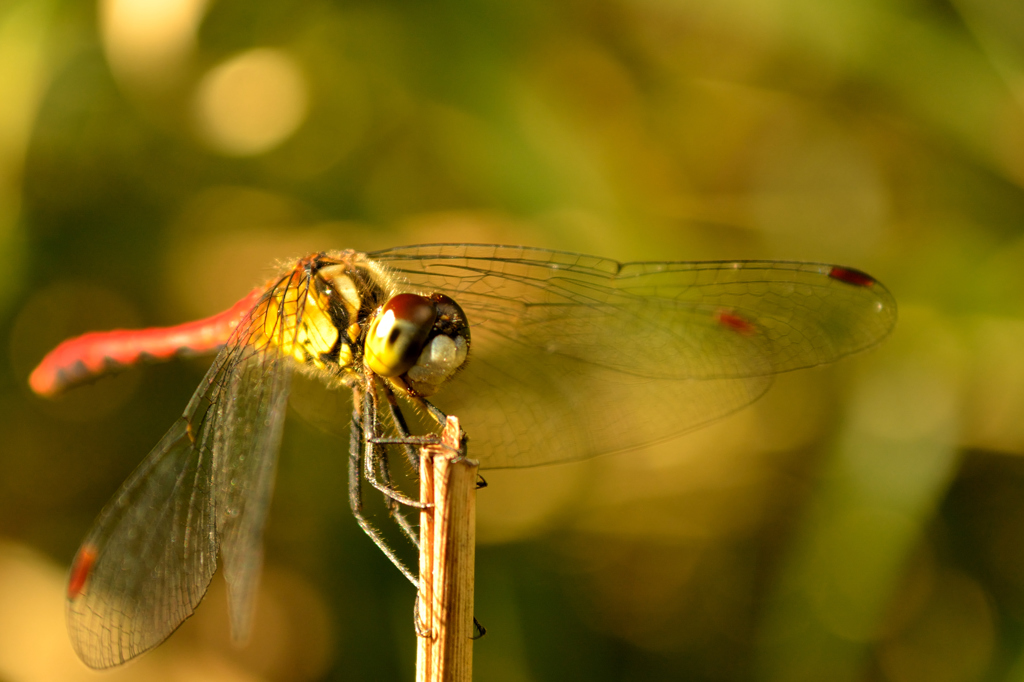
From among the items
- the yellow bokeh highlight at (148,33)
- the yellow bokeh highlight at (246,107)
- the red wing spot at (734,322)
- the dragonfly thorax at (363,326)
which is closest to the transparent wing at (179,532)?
the dragonfly thorax at (363,326)

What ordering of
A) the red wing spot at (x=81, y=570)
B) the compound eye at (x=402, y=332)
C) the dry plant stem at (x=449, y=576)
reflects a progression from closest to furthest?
the dry plant stem at (x=449, y=576) → the red wing spot at (x=81, y=570) → the compound eye at (x=402, y=332)

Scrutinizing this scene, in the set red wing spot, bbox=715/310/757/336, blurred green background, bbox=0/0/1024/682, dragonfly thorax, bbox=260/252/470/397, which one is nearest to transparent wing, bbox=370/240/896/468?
red wing spot, bbox=715/310/757/336

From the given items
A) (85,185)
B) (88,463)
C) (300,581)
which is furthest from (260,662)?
(85,185)

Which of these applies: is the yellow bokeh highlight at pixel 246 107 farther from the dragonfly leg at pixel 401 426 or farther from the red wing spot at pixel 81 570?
the red wing spot at pixel 81 570

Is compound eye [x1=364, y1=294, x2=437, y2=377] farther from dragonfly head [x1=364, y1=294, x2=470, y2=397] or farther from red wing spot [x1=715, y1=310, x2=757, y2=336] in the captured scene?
red wing spot [x1=715, y1=310, x2=757, y2=336]

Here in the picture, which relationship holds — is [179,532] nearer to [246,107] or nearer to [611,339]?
[611,339]

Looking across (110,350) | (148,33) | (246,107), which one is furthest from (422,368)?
(148,33)

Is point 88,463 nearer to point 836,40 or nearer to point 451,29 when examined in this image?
point 451,29
